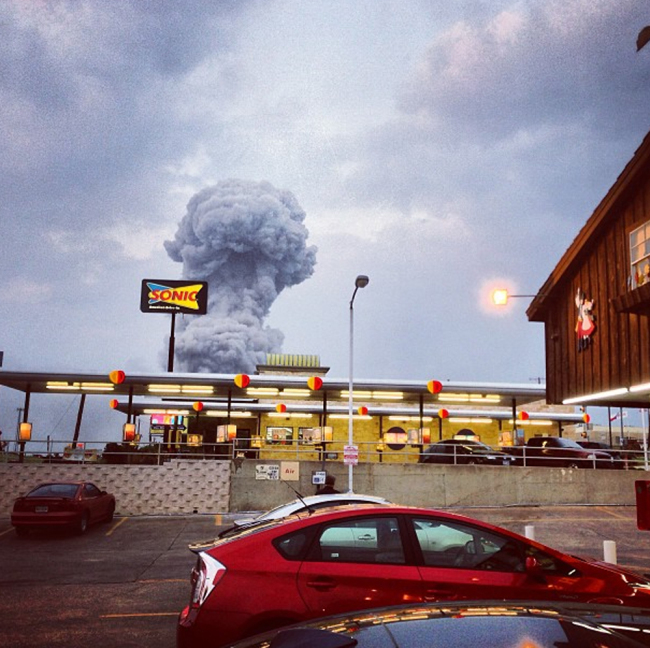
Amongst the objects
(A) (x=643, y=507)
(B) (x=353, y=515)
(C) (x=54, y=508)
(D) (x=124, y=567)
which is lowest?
(D) (x=124, y=567)

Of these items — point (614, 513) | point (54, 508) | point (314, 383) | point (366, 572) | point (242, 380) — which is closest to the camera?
point (366, 572)

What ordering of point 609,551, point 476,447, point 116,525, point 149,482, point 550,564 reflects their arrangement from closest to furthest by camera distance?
1. point 550,564
2. point 609,551
3. point 116,525
4. point 149,482
5. point 476,447

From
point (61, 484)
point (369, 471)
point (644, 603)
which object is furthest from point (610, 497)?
point (644, 603)

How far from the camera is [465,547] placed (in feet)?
19.2

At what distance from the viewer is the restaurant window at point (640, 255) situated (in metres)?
15.3

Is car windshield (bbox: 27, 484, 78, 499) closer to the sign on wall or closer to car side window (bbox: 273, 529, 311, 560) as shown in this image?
the sign on wall

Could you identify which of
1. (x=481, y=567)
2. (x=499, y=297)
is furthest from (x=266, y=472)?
(x=481, y=567)

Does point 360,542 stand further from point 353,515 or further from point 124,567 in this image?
point 124,567

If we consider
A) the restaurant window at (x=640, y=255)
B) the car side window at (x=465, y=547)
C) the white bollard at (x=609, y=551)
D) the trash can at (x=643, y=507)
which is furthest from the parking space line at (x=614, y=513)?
the car side window at (x=465, y=547)

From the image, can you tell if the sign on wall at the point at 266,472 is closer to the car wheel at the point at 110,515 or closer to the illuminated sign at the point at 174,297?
the car wheel at the point at 110,515

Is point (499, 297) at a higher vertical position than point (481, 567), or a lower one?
higher

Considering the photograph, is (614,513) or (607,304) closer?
(607,304)

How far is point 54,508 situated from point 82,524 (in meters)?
1.01

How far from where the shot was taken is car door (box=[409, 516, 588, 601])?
18.2ft
